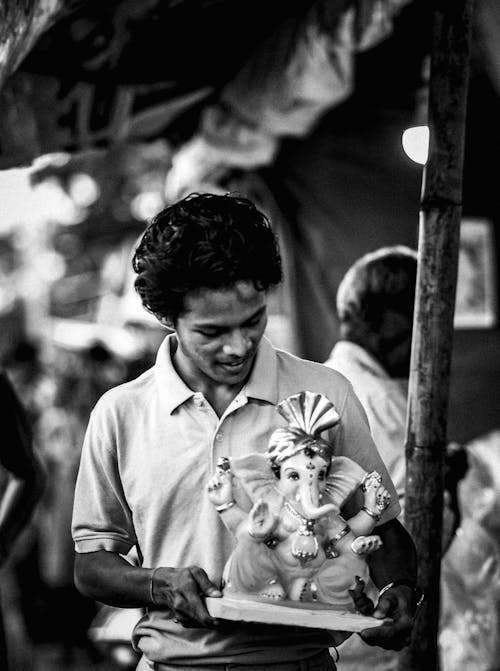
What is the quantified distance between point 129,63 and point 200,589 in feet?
9.43

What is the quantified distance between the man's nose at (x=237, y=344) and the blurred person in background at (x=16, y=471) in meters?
1.24

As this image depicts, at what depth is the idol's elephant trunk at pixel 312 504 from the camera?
224 cm

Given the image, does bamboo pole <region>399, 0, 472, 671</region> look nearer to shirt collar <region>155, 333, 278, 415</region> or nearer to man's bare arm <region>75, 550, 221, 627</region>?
shirt collar <region>155, 333, 278, 415</region>

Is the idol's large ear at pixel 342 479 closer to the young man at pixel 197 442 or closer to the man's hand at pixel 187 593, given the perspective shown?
the young man at pixel 197 442

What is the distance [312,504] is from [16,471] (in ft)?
4.87

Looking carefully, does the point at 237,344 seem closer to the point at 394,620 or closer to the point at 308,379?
the point at 308,379

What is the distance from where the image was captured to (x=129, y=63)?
14.8ft

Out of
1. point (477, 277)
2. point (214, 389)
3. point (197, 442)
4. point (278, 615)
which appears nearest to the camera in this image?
point (278, 615)

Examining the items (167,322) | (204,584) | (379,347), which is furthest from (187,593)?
(379,347)

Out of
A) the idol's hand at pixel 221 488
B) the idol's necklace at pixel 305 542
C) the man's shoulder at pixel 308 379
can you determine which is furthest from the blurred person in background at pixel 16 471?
the idol's necklace at pixel 305 542

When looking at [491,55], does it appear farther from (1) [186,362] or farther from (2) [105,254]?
(2) [105,254]

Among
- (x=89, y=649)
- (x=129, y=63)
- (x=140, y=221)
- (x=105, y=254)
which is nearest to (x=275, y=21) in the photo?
(x=129, y=63)

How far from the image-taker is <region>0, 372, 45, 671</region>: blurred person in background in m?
3.36

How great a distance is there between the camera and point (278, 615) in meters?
2.18
